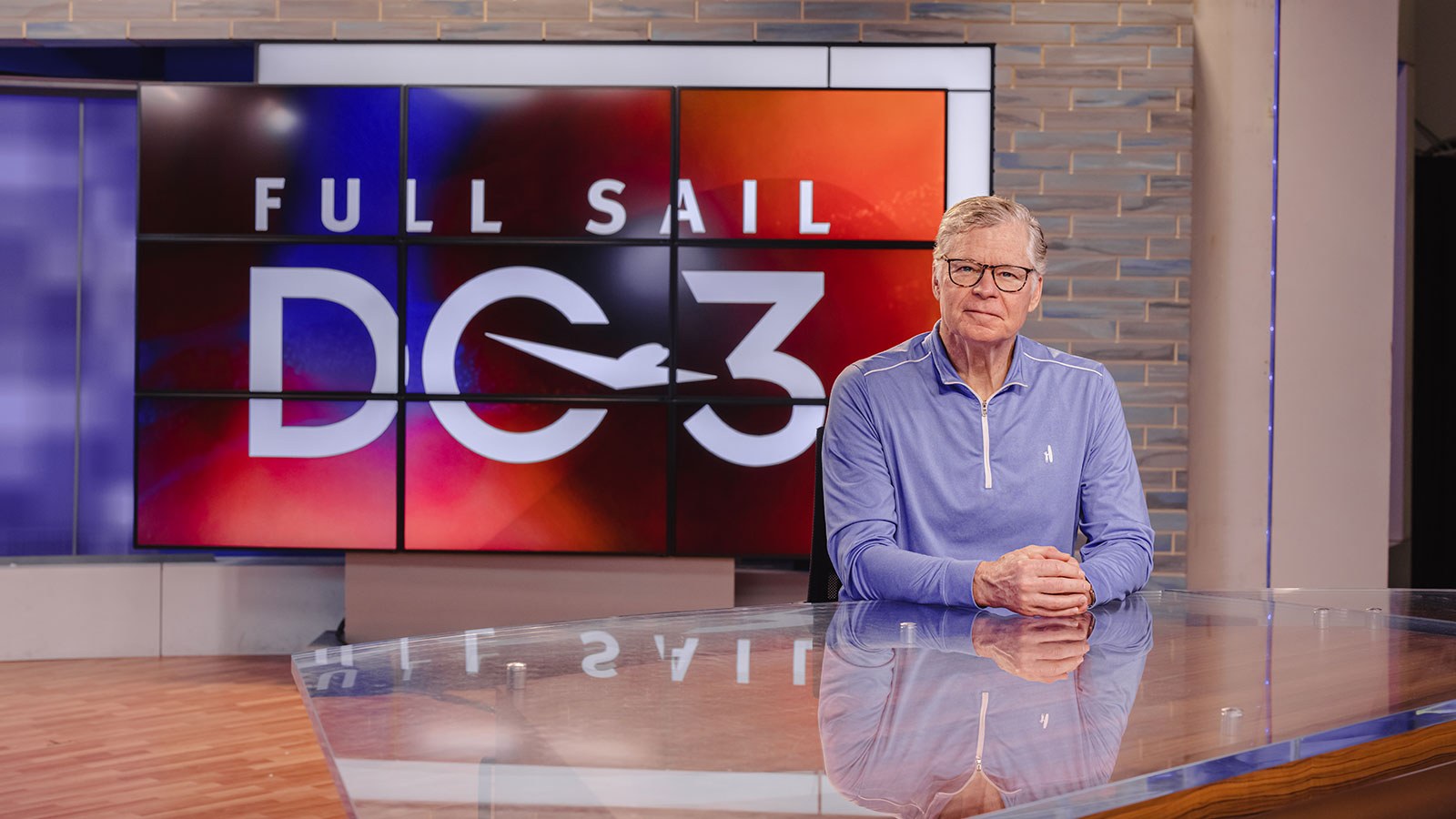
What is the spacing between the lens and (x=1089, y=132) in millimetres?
4586

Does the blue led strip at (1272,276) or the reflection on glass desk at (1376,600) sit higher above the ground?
the blue led strip at (1272,276)

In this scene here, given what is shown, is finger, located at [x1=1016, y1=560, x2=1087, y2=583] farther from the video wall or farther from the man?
the video wall

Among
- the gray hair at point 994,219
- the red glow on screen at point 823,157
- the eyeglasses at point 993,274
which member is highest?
the red glow on screen at point 823,157

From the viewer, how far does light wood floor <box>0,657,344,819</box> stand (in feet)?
10.1

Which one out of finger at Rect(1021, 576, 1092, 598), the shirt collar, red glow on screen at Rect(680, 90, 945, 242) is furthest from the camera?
red glow on screen at Rect(680, 90, 945, 242)

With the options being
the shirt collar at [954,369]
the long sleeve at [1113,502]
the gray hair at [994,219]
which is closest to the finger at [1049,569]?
the long sleeve at [1113,502]

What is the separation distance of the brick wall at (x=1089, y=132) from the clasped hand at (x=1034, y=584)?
9.80 ft

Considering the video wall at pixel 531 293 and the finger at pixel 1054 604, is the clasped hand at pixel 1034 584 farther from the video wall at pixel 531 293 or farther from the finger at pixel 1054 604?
the video wall at pixel 531 293

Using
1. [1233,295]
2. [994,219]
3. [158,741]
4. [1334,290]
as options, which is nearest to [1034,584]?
[994,219]

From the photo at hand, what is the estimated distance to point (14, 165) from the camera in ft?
16.1

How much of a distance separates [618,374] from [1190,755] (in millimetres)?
3454

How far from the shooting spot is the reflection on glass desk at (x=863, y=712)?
0.93 m

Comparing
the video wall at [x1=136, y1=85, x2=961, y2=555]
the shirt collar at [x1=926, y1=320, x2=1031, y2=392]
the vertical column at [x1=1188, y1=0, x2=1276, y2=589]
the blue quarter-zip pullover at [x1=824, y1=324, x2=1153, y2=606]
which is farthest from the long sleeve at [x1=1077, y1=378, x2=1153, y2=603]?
the vertical column at [x1=1188, y1=0, x2=1276, y2=589]

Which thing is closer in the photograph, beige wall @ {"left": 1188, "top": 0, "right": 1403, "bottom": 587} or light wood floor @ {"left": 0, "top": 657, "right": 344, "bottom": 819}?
light wood floor @ {"left": 0, "top": 657, "right": 344, "bottom": 819}
